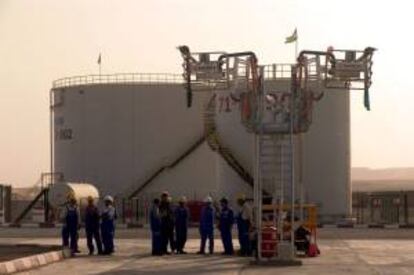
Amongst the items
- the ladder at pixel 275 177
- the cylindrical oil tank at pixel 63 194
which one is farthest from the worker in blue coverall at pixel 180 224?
the cylindrical oil tank at pixel 63 194

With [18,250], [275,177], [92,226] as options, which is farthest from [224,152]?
[18,250]

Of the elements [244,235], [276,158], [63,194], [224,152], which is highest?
[224,152]

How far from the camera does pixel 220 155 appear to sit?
35.6m

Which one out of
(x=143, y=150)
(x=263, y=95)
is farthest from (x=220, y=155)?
(x=263, y=95)


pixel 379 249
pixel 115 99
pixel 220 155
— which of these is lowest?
pixel 379 249

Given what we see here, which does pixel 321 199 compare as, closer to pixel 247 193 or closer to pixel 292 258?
pixel 247 193

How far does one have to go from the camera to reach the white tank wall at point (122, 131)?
46.8 metres

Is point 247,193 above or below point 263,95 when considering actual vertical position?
below

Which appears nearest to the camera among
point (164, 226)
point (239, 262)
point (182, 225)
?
point (239, 262)

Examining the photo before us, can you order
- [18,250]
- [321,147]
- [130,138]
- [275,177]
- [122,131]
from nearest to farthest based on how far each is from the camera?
1. [275,177]
2. [18,250]
3. [321,147]
4. [122,131]
5. [130,138]

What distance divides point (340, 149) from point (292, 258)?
1762 centimetres

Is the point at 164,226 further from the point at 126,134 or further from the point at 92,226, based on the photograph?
the point at 126,134

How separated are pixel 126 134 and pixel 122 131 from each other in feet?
0.84

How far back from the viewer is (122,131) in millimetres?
47031
